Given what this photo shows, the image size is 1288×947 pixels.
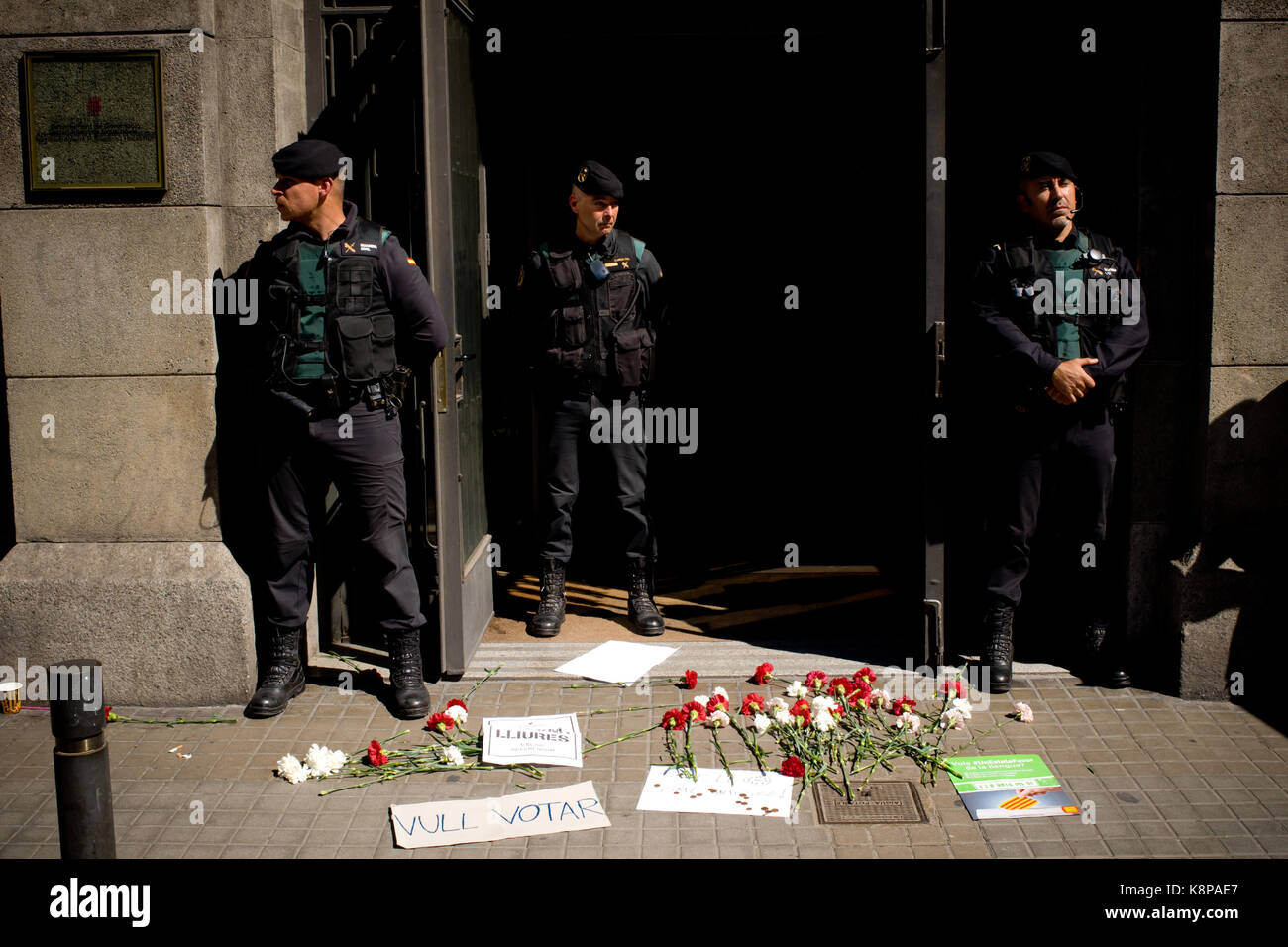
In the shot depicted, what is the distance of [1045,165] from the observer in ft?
18.2

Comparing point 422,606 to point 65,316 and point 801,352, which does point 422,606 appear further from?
point 801,352

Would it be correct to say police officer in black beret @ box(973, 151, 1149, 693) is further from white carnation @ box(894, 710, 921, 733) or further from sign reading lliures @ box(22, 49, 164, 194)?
sign reading lliures @ box(22, 49, 164, 194)

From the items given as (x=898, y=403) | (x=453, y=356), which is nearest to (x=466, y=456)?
(x=453, y=356)

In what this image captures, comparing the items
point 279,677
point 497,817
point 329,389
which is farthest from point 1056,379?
point 279,677

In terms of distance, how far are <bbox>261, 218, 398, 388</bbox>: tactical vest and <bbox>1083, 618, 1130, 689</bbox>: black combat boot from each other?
3.50m

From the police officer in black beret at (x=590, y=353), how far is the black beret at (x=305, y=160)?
1.46m

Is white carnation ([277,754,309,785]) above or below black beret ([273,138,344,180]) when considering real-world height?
below

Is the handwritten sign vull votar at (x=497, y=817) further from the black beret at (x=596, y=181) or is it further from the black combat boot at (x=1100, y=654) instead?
the black beret at (x=596, y=181)

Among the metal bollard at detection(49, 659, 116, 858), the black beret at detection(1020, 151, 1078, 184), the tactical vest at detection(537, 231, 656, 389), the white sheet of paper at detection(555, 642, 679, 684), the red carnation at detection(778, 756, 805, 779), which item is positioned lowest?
the red carnation at detection(778, 756, 805, 779)

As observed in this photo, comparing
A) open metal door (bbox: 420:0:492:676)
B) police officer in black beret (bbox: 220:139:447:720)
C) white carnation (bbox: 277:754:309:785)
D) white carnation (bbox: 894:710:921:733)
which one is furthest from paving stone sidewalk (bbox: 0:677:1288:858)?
open metal door (bbox: 420:0:492:676)

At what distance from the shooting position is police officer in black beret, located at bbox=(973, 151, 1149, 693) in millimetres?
5609

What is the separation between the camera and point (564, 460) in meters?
6.84

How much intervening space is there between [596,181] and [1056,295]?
2259 millimetres

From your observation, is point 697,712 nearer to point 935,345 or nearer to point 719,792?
point 719,792
